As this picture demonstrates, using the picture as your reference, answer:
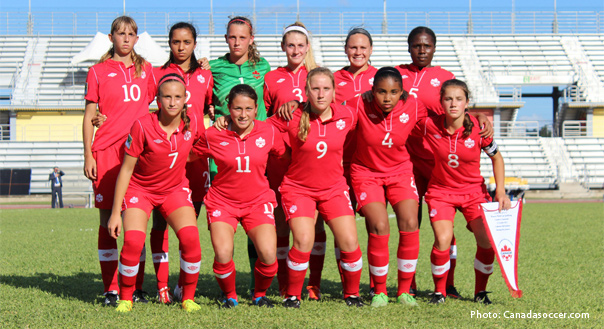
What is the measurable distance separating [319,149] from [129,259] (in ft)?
5.33

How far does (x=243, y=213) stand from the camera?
15.2 ft

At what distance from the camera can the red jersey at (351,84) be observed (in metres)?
5.05

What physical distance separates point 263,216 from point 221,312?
77cm

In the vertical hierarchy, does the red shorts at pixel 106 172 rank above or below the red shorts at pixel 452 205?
above

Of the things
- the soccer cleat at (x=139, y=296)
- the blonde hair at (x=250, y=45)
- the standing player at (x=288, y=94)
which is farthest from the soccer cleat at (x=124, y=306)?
the blonde hair at (x=250, y=45)

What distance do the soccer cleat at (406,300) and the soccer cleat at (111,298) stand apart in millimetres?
2168

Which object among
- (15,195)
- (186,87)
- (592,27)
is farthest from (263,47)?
(186,87)

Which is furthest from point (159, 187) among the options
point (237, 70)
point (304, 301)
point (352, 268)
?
point (352, 268)

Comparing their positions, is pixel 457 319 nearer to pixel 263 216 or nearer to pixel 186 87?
pixel 263 216

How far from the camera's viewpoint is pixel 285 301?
459 centimetres

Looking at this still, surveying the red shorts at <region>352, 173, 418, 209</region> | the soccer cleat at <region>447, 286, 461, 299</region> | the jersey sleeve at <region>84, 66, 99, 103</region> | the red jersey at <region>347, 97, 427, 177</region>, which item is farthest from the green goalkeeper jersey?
the soccer cleat at <region>447, 286, 461, 299</region>

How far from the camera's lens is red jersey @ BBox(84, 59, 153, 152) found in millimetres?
4781

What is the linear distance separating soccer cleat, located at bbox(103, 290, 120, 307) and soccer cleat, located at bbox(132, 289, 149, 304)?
203 millimetres

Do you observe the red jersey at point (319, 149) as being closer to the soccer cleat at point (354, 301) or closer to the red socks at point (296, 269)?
the red socks at point (296, 269)
